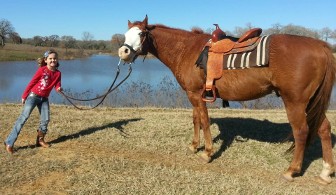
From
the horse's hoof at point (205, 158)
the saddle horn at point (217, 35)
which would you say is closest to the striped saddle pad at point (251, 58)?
the saddle horn at point (217, 35)

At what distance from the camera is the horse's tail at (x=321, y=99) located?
425cm

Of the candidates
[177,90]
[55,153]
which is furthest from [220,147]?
[177,90]

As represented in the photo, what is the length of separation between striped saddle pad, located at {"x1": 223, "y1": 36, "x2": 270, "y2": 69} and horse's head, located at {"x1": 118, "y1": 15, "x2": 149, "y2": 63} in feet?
4.49

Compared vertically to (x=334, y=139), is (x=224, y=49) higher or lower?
higher

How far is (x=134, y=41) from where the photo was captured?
5082 mm

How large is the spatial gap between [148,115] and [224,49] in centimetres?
Result: 368

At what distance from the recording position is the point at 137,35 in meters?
5.08

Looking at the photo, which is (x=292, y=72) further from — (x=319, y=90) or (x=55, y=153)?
(x=55, y=153)

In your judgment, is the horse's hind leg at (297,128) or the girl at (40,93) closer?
the horse's hind leg at (297,128)

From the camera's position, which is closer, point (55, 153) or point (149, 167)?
point (149, 167)

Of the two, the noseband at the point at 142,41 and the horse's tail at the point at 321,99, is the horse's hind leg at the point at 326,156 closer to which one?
the horse's tail at the point at 321,99

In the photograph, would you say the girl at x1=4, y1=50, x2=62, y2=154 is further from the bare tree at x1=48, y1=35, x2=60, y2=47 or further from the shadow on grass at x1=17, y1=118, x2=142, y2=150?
the bare tree at x1=48, y1=35, x2=60, y2=47

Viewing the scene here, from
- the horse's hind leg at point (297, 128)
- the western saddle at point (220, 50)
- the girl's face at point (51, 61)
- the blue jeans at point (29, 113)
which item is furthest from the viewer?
the girl's face at point (51, 61)

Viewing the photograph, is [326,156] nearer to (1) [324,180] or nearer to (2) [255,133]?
(1) [324,180]
